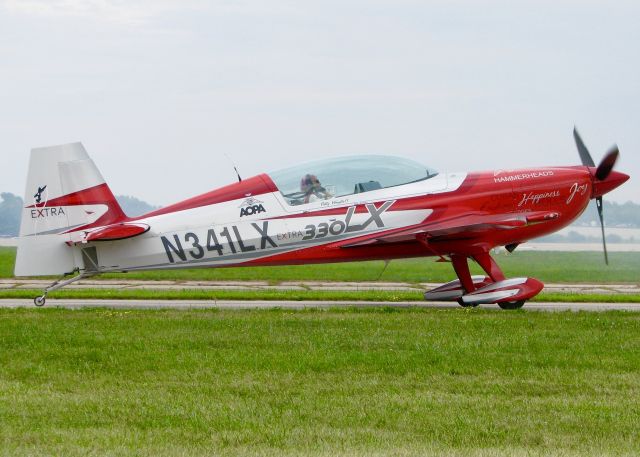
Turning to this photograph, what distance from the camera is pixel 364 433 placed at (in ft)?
24.3

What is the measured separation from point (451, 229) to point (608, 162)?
3765 millimetres

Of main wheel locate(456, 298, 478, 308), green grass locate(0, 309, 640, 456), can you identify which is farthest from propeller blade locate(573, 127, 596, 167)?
green grass locate(0, 309, 640, 456)

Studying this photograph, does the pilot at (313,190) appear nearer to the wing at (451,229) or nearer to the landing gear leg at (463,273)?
the wing at (451,229)

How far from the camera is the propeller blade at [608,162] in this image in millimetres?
Result: 18875

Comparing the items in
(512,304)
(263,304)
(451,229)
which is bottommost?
→ (512,304)

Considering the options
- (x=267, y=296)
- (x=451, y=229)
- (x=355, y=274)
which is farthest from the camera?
(x=355, y=274)

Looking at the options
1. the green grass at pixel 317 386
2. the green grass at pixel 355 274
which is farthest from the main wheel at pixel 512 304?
the green grass at pixel 355 274

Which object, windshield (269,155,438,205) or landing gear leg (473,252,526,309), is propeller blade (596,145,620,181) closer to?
landing gear leg (473,252,526,309)

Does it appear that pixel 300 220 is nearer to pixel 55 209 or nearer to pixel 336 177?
pixel 336 177

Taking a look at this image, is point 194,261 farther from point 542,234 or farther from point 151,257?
point 542,234

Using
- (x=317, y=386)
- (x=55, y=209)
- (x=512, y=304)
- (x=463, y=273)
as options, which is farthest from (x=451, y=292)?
(x=317, y=386)

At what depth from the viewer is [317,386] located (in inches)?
369

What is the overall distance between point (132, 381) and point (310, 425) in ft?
8.69

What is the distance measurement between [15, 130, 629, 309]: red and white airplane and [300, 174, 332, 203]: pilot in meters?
0.02
